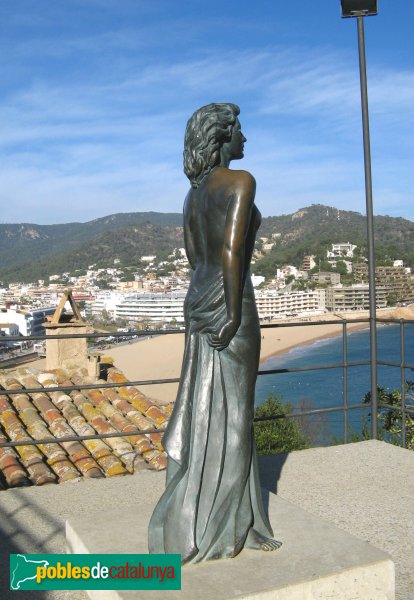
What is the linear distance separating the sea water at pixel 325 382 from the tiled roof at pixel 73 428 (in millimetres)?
9031

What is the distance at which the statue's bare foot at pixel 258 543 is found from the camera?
2.98m

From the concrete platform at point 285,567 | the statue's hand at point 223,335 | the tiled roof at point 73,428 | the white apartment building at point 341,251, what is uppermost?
the white apartment building at point 341,251

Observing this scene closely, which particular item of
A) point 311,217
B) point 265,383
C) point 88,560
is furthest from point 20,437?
point 311,217

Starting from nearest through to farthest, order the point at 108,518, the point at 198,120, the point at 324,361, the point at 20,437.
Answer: the point at 198,120
the point at 108,518
the point at 20,437
the point at 324,361

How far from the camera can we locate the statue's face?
305 centimetres

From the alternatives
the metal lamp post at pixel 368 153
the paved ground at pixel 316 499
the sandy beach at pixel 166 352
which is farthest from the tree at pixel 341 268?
the paved ground at pixel 316 499

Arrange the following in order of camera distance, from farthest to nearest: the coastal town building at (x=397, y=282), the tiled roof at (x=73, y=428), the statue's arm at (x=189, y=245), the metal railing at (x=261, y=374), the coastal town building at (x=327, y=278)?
the coastal town building at (x=327, y=278), the coastal town building at (x=397, y=282), the tiled roof at (x=73, y=428), the metal railing at (x=261, y=374), the statue's arm at (x=189, y=245)

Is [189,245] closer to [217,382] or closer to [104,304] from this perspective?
[217,382]

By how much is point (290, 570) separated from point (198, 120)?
1.94m

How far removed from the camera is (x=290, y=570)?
2.80 m

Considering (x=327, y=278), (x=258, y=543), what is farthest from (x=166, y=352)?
(x=258, y=543)

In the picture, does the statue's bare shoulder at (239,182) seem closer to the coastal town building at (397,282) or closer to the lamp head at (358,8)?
the lamp head at (358,8)

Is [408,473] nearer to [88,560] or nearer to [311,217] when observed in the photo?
[88,560]

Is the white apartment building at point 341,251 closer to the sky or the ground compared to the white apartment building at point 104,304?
closer to the sky
